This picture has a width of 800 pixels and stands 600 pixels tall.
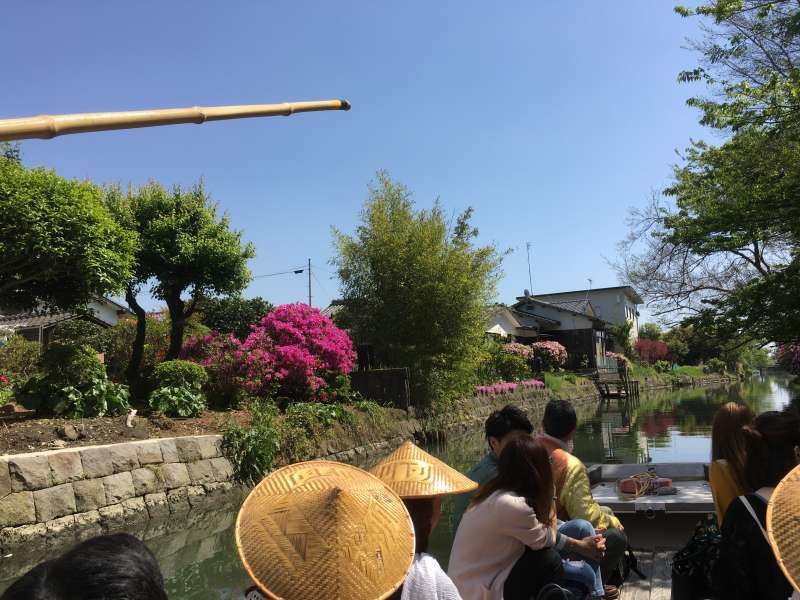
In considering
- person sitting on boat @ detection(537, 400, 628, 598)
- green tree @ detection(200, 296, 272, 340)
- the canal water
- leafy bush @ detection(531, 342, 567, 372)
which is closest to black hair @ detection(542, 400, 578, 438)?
person sitting on boat @ detection(537, 400, 628, 598)

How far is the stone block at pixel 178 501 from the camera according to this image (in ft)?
26.0

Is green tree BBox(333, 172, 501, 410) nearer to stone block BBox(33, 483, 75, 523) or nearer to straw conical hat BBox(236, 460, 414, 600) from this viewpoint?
stone block BBox(33, 483, 75, 523)

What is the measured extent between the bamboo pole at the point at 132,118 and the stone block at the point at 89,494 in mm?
5589

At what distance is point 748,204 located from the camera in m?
8.72

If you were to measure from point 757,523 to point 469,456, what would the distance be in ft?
38.0

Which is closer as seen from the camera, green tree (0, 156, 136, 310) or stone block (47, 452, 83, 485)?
stone block (47, 452, 83, 485)

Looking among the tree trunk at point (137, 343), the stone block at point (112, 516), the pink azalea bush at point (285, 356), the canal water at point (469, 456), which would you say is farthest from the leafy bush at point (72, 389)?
the tree trunk at point (137, 343)

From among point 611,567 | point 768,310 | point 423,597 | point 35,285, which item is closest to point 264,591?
point 423,597

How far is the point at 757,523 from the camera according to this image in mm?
2225

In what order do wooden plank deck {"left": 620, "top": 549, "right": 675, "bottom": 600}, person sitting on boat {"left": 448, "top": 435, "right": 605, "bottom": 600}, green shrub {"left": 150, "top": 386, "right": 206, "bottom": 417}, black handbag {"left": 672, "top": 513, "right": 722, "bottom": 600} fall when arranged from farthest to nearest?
green shrub {"left": 150, "top": 386, "right": 206, "bottom": 417} → wooden plank deck {"left": 620, "top": 549, "right": 675, "bottom": 600} → black handbag {"left": 672, "top": 513, "right": 722, "bottom": 600} → person sitting on boat {"left": 448, "top": 435, "right": 605, "bottom": 600}

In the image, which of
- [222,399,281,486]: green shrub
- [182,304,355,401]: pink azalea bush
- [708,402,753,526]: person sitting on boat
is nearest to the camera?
[708,402,753,526]: person sitting on boat

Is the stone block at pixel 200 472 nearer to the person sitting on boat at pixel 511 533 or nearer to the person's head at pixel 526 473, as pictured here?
the person sitting on boat at pixel 511 533

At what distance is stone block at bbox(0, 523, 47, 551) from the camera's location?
6.05 m

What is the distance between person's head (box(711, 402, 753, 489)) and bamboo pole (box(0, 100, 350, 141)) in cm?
260
